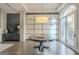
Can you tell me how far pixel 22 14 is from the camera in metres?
11.2

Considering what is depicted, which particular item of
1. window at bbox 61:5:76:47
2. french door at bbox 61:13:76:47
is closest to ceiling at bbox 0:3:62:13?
window at bbox 61:5:76:47

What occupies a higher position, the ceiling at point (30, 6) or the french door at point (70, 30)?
the ceiling at point (30, 6)

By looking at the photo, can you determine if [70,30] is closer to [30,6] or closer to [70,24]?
[70,24]

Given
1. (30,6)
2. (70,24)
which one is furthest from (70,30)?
(30,6)

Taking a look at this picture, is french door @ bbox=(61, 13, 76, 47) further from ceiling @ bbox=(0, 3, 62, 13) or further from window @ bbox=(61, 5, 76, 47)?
ceiling @ bbox=(0, 3, 62, 13)

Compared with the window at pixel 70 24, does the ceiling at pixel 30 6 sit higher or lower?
higher

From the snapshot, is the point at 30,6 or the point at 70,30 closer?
the point at 70,30

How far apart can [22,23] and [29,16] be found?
4.92ft

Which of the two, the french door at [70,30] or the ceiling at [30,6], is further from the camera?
the ceiling at [30,6]

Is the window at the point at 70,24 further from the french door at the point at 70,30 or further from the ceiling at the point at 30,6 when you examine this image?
the ceiling at the point at 30,6

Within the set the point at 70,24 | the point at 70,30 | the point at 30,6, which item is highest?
the point at 30,6

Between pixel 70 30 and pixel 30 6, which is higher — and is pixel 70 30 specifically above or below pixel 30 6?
below

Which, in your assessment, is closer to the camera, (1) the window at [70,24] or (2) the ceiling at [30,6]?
(1) the window at [70,24]

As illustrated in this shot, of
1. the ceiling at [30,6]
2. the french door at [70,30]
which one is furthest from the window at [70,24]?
the ceiling at [30,6]
